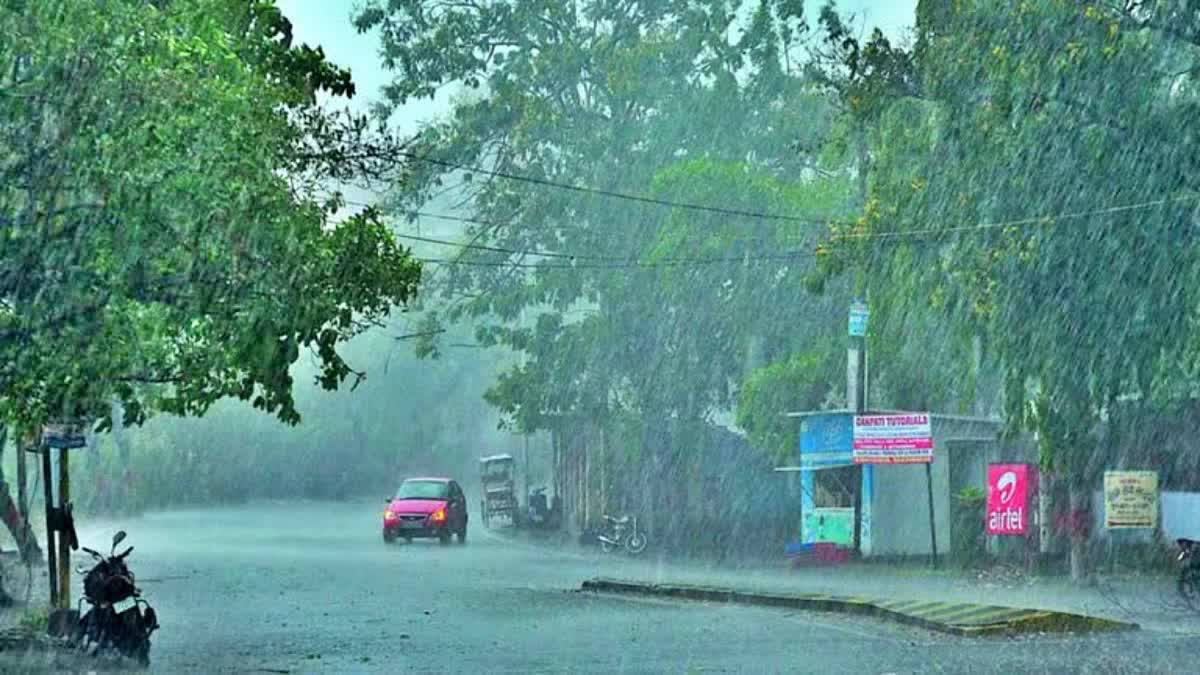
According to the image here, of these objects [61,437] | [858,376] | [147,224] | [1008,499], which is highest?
[858,376]

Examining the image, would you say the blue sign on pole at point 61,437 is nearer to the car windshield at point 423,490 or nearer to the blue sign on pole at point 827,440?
the blue sign on pole at point 827,440

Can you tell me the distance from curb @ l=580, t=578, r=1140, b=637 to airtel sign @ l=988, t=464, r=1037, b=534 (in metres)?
6.77

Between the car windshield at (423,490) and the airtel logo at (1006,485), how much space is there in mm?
20077

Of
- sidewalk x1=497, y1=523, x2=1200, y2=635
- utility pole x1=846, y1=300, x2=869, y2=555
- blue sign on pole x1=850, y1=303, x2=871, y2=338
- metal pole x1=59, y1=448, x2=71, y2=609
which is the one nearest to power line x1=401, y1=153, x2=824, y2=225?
utility pole x1=846, y1=300, x2=869, y2=555

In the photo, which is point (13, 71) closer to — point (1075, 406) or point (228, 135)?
point (228, 135)

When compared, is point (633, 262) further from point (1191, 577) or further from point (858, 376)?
point (1191, 577)

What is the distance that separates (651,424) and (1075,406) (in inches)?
806

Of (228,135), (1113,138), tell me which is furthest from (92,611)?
(1113,138)

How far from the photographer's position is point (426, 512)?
49719 millimetres

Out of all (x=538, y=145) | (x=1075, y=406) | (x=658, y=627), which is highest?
(x=538, y=145)

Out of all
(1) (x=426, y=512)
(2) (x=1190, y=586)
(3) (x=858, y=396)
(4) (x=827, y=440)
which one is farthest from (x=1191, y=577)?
(1) (x=426, y=512)

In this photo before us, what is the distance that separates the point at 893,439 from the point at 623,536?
12050mm

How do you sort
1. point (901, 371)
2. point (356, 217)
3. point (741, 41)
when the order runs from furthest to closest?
point (741, 41) → point (901, 371) → point (356, 217)

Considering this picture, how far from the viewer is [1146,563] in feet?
110
